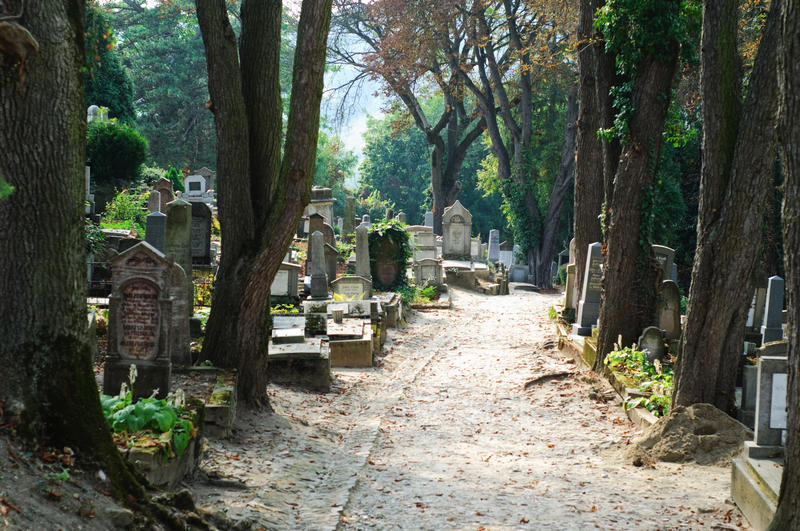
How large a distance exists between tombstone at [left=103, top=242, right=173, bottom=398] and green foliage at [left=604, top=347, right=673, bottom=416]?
17.8 ft

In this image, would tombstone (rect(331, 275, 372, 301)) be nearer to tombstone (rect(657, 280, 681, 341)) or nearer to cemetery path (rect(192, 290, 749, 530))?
cemetery path (rect(192, 290, 749, 530))

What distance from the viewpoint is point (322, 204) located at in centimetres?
3061

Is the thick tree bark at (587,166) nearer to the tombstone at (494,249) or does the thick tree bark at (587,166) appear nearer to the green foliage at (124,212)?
the green foliage at (124,212)

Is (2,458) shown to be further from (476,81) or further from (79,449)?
(476,81)

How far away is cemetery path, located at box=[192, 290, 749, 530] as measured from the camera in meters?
6.03

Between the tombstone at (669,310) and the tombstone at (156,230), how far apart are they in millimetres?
6952

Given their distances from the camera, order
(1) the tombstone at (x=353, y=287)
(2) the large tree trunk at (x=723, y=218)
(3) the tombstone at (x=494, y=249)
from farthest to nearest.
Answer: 1. (3) the tombstone at (x=494, y=249)
2. (1) the tombstone at (x=353, y=287)
3. (2) the large tree trunk at (x=723, y=218)

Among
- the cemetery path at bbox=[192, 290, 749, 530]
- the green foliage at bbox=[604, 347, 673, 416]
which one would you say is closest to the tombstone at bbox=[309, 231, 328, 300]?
the cemetery path at bbox=[192, 290, 749, 530]

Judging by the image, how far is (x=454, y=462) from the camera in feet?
25.7

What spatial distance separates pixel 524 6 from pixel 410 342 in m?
15.3

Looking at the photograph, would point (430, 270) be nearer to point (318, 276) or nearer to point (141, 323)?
point (318, 276)

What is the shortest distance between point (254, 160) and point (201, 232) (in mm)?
6605

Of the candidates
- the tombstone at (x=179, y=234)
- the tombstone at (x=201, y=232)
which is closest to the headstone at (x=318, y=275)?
the tombstone at (x=201, y=232)

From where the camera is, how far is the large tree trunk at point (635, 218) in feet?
35.7
